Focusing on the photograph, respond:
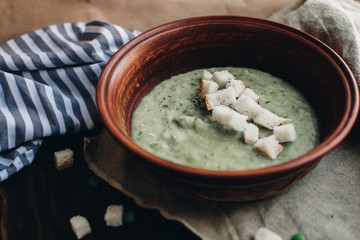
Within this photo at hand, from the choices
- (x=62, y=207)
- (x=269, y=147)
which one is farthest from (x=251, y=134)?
(x=62, y=207)

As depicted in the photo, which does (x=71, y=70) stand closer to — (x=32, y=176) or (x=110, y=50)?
(x=110, y=50)

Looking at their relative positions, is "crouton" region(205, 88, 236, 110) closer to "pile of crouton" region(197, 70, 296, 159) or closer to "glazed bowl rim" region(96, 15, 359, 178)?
"pile of crouton" region(197, 70, 296, 159)

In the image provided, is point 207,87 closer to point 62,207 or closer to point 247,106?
point 247,106

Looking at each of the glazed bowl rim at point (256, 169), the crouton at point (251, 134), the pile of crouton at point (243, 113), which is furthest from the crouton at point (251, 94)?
the glazed bowl rim at point (256, 169)

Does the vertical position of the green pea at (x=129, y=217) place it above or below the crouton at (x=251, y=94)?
below

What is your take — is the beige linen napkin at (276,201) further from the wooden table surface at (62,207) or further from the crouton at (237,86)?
the crouton at (237,86)

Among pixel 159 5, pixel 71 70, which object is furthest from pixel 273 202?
pixel 159 5
